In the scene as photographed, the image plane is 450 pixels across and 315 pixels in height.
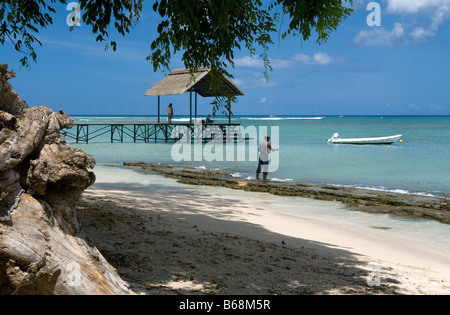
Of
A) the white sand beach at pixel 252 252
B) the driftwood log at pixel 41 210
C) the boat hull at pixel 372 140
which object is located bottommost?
the white sand beach at pixel 252 252

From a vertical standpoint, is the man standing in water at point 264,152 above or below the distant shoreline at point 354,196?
above

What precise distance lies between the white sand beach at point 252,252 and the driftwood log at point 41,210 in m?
0.46

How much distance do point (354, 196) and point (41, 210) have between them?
1026cm

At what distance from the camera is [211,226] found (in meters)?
7.55

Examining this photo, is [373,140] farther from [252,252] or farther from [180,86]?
[252,252]

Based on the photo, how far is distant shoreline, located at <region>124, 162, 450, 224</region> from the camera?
10586 millimetres

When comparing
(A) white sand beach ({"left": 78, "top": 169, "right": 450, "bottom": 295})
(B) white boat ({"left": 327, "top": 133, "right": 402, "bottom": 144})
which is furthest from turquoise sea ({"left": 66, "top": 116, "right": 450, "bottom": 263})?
(B) white boat ({"left": 327, "top": 133, "right": 402, "bottom": 144})

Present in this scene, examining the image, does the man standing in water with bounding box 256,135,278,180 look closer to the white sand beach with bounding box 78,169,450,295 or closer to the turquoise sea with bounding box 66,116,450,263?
the turquoise sea with bounding box 66,116,450,263

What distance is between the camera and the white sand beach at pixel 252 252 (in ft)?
14.8

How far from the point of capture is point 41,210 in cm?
324

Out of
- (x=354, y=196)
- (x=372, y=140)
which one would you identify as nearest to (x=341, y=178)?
(x=354, y=196)

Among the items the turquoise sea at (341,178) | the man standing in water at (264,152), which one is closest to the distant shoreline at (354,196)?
the turquoise sea at (341,178)

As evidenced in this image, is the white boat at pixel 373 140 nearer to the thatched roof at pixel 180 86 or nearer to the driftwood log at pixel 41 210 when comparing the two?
the thatched roof at pixel 180 86
